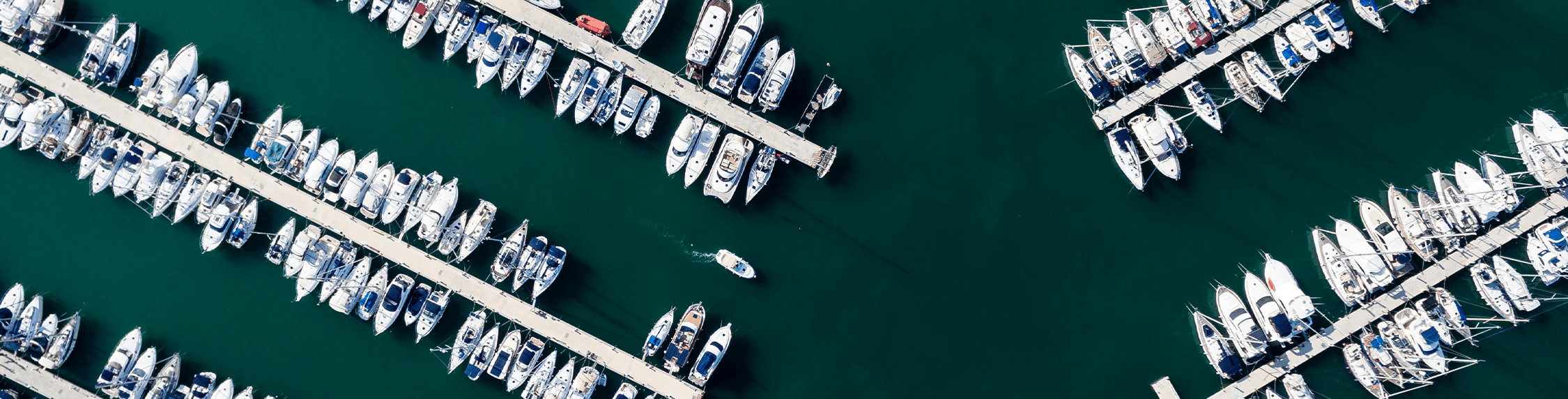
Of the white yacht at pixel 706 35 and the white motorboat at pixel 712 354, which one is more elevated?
the white yacht at pixel 706 35

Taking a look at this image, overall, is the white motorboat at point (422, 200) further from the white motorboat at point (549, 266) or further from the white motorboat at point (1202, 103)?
the white motorboat at point (1202, 103)

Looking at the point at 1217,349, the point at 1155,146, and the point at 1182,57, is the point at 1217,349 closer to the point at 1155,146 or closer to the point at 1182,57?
the point at 1155,146

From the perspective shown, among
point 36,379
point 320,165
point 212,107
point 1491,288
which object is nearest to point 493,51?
point 320,165

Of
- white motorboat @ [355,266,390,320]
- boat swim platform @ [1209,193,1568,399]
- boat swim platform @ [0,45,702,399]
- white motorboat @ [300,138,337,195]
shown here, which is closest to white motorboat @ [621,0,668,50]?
boat swim platform @ [0,45,702,399]

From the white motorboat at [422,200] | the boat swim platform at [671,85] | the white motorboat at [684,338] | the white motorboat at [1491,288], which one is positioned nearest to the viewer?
the white motorboat at [1491,288]

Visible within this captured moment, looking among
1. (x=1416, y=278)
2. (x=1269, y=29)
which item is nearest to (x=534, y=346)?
(x=1269, y=29)

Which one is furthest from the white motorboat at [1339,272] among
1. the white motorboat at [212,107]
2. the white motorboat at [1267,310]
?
the white motorboat at [212,107]

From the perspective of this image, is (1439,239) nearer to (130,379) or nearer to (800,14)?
(800,14)

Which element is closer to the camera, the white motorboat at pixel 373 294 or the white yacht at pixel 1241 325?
the white yacht at pixel 1241 325
